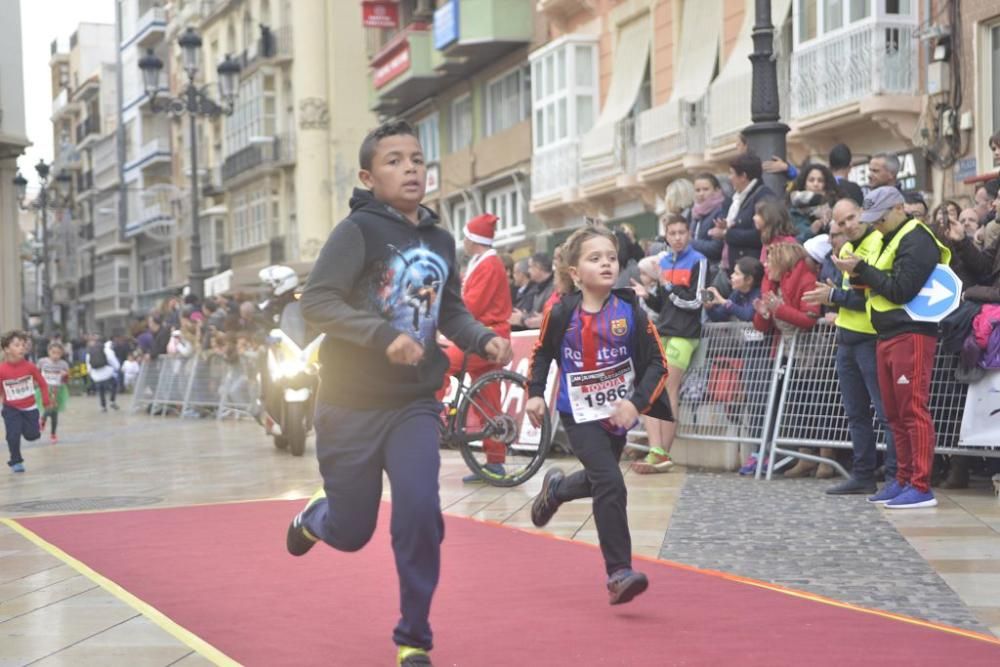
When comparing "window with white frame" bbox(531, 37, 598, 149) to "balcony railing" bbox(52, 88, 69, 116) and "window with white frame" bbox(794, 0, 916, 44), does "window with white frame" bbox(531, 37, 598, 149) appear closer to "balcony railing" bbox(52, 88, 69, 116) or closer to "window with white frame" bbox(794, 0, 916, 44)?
"window with white frame" bbox(794, 0, 916, 44)

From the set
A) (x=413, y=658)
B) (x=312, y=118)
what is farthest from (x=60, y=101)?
(x=413, y=658)

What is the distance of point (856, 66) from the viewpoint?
880 inches

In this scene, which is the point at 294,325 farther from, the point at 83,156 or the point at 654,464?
the point at 83,156

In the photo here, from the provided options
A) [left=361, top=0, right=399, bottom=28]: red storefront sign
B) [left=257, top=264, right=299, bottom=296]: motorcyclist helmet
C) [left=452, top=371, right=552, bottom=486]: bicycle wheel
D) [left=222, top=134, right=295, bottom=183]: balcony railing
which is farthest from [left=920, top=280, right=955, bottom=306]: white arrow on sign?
[left=222, top=134, right=295, bottom=183]: balcony railing

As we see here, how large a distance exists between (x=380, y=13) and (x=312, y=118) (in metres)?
10.3

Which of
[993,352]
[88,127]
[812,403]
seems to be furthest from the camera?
[88,127]

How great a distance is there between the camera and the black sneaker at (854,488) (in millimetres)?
10641

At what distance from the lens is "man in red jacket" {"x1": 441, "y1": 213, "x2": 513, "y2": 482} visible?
12008 mm

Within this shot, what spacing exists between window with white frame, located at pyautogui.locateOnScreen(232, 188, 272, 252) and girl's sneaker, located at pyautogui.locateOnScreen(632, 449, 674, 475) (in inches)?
1756

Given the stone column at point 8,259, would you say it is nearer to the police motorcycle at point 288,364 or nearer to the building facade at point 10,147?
the building facade at point 10,147

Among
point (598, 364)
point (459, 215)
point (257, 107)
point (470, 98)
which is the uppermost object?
point (257, 107)

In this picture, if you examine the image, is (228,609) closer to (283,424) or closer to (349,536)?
(349,536)

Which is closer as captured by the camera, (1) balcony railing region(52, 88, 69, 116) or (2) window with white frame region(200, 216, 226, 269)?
(2) window with white frame region(200, 216, 226, 269)

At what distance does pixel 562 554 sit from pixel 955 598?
2.18 m
